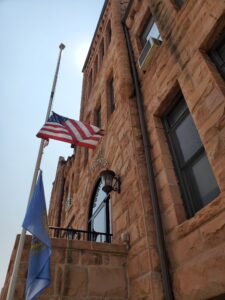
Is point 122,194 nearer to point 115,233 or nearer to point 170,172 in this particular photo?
point 115,233

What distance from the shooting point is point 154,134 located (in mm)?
5086

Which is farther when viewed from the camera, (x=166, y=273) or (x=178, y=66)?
(x=178, y=66)

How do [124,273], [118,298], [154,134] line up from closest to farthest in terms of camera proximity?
1. [118,298]
2. [124,273]
3. [154,134]

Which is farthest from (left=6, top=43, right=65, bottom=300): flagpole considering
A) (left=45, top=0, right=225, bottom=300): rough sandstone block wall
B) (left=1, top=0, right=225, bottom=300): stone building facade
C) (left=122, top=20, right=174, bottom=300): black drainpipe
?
(left=122, top=20, right=174, bottom=300): black drainpipe

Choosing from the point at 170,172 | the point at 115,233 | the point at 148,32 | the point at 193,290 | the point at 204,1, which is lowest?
A: the point at 193,290

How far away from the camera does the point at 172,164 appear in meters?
4.50

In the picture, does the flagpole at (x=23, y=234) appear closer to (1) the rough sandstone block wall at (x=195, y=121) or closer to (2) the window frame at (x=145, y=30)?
(1) the rough sandstone block wall at (x=195, y=121)

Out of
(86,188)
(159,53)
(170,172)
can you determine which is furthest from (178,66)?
(86,188)

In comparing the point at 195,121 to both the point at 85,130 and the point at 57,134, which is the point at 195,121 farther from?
the point at 85,130

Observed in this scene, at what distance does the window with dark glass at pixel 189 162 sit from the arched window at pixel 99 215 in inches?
103

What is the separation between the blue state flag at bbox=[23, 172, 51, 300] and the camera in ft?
11.6

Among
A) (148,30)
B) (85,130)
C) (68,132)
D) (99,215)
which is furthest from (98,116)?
(99,215)

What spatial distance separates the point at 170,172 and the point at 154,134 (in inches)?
40.9

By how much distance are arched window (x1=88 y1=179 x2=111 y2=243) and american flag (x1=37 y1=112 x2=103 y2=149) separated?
5.17 ft
